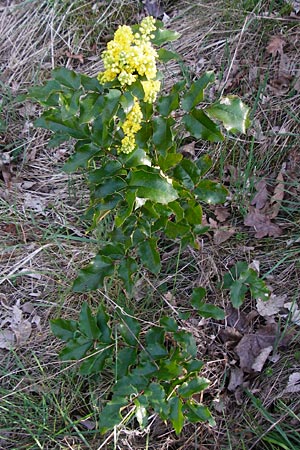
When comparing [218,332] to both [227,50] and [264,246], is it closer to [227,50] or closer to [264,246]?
[264,246]

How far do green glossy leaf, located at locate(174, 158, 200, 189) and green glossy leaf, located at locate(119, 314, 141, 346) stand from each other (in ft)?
1.64

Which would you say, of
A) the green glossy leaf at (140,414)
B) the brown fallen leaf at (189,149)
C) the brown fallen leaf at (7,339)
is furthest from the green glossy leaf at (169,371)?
the brown fallen leaf at (189,149)

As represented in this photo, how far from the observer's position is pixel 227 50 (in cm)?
266

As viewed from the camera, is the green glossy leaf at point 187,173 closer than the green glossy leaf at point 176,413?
No

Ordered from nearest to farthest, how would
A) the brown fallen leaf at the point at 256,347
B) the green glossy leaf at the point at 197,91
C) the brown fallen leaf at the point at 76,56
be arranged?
the green glossy leaf at the point at 197,91 → the brown fallen leaf at the point at 256,347 → the brown fallen leaf at the point at 76,56

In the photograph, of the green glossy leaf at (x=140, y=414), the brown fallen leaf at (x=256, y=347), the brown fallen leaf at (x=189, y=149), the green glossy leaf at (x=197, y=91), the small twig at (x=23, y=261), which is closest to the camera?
the green glossy leaf at (x=197, y=91)

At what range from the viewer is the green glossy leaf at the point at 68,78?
160 centimetres

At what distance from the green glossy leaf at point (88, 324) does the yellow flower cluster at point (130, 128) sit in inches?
22.1

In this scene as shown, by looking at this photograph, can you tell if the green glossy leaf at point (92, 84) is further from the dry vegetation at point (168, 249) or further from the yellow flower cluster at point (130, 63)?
the dry vegetation at point (168, 249)

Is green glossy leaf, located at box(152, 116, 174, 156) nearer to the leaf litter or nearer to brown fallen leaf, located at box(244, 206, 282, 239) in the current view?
brown fallen leaf, located at box(244, 206, 282, 239)

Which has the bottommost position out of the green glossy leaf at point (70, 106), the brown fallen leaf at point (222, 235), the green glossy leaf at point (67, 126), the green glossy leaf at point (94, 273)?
the brown fallen leaf at point (222, 235)

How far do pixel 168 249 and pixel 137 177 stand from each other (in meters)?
0.92

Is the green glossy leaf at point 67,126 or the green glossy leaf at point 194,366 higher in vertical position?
the green glossy leaf at point 67,126

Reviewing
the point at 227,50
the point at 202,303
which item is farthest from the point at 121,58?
the point at 227,50
